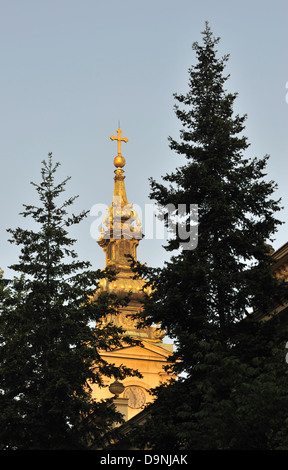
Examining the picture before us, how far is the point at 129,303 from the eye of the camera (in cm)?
6600

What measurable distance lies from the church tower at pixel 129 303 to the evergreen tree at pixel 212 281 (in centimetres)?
3000

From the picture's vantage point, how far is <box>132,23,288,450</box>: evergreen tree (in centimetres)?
2041

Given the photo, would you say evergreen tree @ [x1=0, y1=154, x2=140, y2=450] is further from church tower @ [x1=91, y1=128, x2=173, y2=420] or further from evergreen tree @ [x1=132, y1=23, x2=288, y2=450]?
church tower @ [x1=91, y1=128, x2=173, y2=420]

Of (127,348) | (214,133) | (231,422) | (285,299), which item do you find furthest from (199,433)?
(127,348)

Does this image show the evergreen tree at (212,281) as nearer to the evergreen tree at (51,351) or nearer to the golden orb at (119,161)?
the evergreen tree at (51,351)

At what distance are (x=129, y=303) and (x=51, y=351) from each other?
131 feet

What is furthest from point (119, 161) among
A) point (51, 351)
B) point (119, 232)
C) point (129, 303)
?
point (51, 351)

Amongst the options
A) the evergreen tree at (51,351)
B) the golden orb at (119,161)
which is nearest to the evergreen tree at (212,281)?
the evergreen tree at (51,351)

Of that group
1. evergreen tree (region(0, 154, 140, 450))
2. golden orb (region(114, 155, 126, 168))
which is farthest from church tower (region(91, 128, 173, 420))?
evergreen tree (region(0, 154, 140, 450))

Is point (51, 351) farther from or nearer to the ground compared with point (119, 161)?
nearer to the ground

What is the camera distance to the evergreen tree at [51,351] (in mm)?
25188

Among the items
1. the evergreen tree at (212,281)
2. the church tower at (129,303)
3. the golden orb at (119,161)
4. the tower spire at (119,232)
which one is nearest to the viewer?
the evergreen tree at (212,281)

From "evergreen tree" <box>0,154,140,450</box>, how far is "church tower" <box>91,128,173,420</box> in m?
29.3

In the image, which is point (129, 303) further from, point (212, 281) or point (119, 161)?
point (212, 281)
